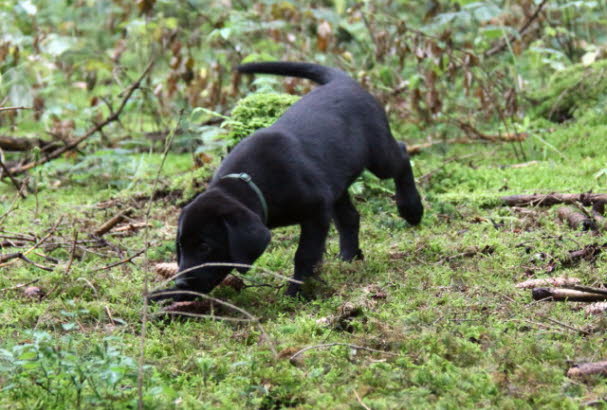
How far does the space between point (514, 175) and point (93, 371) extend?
4.89 meters

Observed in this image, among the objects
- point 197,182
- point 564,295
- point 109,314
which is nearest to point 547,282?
point 564,295

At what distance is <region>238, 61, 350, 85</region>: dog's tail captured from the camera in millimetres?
5516

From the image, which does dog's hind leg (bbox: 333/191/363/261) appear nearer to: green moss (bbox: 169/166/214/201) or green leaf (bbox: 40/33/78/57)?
green moss (bbox: 169/166/214/201)

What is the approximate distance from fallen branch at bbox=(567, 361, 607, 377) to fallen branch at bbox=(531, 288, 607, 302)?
0.77m

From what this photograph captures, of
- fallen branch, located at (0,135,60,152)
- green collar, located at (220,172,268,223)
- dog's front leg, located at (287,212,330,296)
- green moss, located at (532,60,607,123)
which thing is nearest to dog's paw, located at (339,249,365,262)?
dog's front leg, located at (287,212,330,296)

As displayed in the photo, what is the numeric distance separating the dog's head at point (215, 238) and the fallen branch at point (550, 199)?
8.27 feet

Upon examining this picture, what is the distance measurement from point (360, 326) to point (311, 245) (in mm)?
1102

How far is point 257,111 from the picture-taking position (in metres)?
6.32

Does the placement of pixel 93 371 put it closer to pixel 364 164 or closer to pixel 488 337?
pixel 488 337

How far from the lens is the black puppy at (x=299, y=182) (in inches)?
160

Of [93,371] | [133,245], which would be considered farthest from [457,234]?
[93,371]

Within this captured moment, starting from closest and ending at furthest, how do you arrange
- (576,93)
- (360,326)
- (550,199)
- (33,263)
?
1. (360,326)
2. (33,263)
3. (550,199)
4. (576,93)

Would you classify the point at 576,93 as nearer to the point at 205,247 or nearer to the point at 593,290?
the point at 593,290

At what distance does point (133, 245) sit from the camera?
5.58 metres
